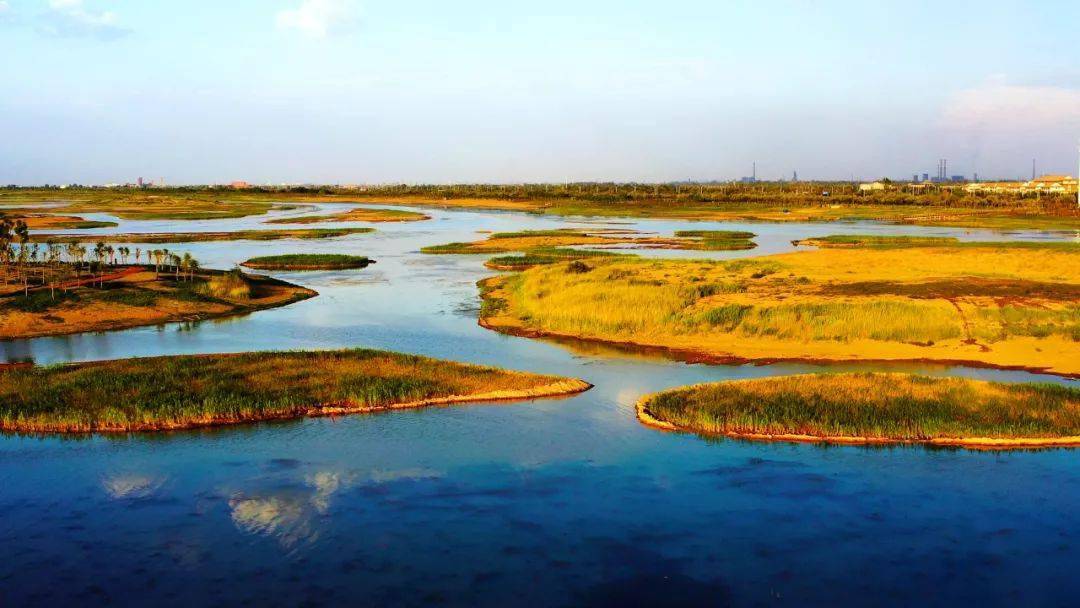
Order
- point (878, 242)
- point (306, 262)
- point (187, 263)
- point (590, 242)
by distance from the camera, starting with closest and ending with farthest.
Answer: point (187, 263) → point (306, 262) → point (878, 242) → point (590, 242)

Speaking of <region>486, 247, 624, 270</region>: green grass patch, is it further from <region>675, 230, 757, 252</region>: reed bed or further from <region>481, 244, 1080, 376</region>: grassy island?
<region>481, 244, 1080, 376</region>: grassy island

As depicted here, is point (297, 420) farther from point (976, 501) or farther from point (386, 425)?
point (976, 501)

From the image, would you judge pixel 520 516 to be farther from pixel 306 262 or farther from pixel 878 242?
pixel 878 242

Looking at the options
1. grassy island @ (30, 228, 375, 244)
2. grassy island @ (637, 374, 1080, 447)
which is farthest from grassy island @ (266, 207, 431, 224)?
grassy island @ (637, 374, 1080, 447)

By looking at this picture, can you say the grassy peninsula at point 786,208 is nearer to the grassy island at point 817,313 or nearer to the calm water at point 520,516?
the grassy island at point 817,313

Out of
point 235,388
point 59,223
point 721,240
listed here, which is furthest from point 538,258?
point 59,223

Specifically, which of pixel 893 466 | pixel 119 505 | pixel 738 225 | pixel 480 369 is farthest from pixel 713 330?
pixel 738 225
